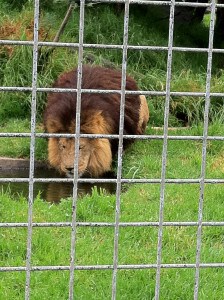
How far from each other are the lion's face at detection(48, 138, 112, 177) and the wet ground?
0.68 ft

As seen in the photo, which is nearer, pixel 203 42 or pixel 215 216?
pixel 215 216

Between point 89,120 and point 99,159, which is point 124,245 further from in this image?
point 99,159

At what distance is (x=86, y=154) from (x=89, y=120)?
0.49 m

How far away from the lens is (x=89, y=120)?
7629mm

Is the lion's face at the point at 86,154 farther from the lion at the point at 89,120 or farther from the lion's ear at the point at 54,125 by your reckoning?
the lion's ear at the point at 54,125

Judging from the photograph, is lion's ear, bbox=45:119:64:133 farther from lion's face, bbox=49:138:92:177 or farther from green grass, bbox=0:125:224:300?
green grass, bbox=0:125:224:300

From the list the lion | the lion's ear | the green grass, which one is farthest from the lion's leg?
the green grass

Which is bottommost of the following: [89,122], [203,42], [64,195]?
[64,195]

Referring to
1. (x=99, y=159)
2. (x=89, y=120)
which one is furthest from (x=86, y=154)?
(x=89, y=120)

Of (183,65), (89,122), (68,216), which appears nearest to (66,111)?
(89,122)

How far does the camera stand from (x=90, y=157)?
8.02m

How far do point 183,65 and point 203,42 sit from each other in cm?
219

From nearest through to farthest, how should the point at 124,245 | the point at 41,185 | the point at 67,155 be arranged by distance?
1. the point at 124,245
2. the point at 41,185
3. the point at 67,155

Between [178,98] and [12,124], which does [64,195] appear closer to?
[12,124]
